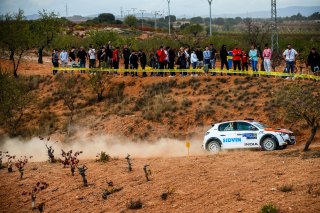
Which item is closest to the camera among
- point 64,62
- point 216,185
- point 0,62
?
point 216,185

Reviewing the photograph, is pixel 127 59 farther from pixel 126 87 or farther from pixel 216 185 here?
pixel 216 185

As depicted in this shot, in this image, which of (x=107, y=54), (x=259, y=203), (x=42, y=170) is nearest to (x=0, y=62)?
(x=107, y=54)

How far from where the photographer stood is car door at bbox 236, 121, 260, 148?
2112 centimetres

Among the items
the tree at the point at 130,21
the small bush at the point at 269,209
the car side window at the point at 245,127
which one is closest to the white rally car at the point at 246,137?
the car side window at the point at 245,127

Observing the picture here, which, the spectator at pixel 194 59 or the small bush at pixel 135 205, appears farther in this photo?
the spectator at pixel 194 59

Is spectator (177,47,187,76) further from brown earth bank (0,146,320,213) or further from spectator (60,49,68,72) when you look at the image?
brown earth bank (0,146,320,213)

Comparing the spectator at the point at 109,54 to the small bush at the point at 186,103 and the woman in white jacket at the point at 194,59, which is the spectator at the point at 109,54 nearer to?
the woman in white jacket at the point at 194,59

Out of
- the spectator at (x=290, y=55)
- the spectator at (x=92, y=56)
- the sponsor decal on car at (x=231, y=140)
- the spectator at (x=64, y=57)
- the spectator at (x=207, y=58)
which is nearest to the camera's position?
the sponsor decal on car at (x=231, y=140)

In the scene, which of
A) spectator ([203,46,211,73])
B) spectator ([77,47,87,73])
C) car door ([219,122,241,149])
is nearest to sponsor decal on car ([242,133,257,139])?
car door ([219,122,241,149])

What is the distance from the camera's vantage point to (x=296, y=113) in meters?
18.2

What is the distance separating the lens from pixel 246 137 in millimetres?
21297

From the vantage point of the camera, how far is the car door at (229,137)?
2158cm

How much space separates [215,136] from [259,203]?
8444mm

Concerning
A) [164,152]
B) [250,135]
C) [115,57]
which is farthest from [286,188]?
[115,57]
